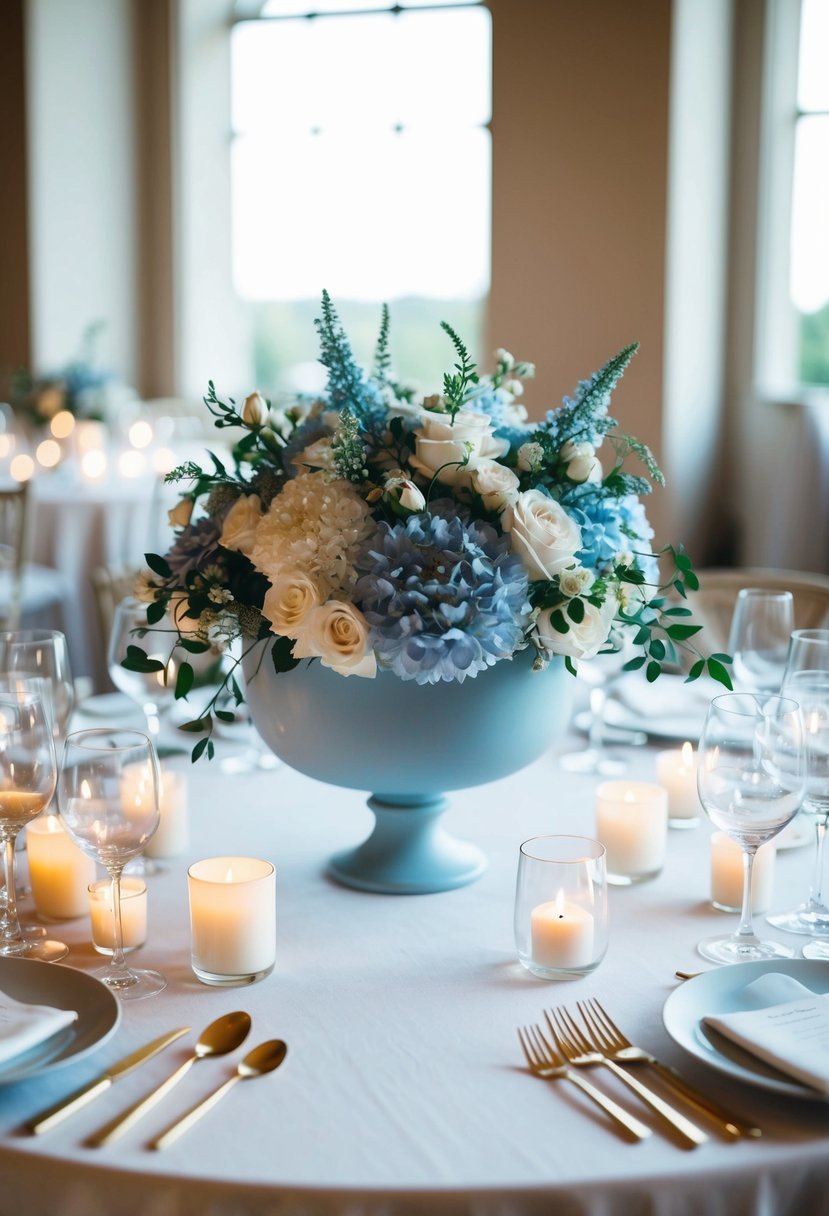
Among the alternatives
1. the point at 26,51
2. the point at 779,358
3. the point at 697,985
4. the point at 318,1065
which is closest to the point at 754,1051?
the point at 697,985

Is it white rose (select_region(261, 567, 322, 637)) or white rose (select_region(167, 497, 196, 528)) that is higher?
white rose (select_region(167, 497, 196, 528))

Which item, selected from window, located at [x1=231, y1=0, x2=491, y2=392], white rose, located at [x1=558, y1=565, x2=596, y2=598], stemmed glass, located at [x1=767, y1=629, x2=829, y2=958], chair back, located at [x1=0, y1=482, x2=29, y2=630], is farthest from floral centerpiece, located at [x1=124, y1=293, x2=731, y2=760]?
window, located at [x1=231, y1=0, x2=491, y2=392]

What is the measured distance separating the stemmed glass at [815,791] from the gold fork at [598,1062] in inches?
11.5

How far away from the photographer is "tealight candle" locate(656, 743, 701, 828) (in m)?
1.65

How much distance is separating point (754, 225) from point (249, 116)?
2822mm

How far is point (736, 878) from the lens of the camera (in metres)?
1.37

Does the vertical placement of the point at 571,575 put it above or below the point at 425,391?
below

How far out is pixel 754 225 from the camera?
5.27 meters

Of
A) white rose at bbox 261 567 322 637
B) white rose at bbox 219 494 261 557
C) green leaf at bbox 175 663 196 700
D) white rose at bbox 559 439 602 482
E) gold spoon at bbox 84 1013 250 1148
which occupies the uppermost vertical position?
white rose at bbox 559 439 602 482

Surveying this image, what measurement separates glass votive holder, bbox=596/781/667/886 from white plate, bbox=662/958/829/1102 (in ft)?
0.92

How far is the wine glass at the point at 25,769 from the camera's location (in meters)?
1.23

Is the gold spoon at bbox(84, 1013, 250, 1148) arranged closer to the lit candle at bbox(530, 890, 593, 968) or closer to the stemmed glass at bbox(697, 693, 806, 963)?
the lit candle at bbox(530, 890, 593, 968)

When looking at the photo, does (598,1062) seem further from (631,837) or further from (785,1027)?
(631,837)

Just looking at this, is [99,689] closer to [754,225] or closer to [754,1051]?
[754,225]
